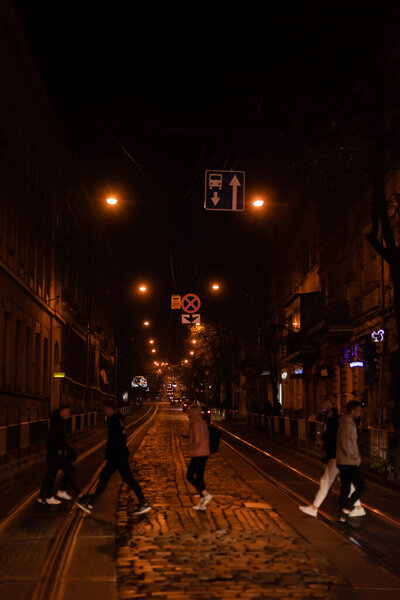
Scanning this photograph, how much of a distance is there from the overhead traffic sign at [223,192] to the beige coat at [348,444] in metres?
8.02

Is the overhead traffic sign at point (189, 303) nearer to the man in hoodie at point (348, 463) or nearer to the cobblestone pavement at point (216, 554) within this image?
the cobblestone pavement at point (216, 554)

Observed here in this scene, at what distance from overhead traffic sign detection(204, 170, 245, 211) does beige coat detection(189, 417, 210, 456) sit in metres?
6.96

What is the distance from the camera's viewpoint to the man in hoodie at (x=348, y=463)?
11.4 metres

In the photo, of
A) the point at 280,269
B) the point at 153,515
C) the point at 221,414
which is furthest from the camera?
the point at 221,414

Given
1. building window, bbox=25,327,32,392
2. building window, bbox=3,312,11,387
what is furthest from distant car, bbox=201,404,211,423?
building window, bbox=25,327,32,392

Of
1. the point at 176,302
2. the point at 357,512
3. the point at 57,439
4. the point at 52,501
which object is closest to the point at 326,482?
the point at 357,512

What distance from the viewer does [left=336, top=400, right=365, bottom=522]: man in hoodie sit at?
1139 centimetres

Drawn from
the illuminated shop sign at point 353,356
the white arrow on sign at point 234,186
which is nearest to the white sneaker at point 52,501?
the white arrow on sign at point 234,186

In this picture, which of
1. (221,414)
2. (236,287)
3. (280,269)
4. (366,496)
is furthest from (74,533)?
(221,414)

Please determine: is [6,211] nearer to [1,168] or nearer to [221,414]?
[1,168]

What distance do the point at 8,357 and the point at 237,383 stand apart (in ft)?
157

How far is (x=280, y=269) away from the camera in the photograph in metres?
55.7

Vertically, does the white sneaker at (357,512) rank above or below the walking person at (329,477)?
below

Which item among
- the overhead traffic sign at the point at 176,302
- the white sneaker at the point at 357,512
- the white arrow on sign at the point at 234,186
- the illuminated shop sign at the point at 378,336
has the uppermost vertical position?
the overhead traffic sign at the point at 176,302
